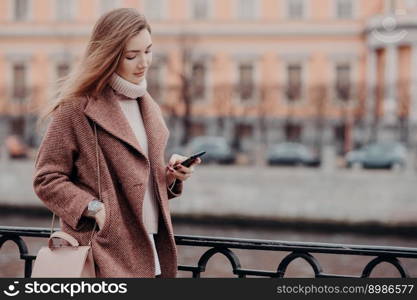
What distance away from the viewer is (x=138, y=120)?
277cm

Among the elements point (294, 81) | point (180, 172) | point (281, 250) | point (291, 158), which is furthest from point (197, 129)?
point (180, 172)

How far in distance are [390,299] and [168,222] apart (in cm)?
86

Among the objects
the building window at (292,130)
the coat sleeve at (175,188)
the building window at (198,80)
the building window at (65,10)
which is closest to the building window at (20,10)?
the building window at (65,10)

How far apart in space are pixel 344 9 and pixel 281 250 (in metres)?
33.7

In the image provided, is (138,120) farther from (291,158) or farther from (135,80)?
(291,158)

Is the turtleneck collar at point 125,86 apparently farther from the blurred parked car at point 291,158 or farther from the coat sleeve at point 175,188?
the blurred parked car at point 291,158

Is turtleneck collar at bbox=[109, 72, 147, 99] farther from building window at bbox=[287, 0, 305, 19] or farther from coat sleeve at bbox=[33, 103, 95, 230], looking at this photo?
building window at bbox=[287, 0, 305, 19]

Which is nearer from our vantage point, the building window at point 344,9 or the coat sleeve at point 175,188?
the coat sleeve at point 175,188

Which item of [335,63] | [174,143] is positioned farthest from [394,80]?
[174,143]

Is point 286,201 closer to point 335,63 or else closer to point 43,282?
point 335,63

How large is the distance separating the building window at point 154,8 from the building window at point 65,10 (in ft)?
12.8

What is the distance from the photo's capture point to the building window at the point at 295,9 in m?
35.7

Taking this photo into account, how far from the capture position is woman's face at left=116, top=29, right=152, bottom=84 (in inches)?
103

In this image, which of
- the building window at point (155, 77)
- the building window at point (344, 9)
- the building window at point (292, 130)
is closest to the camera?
the building window at point (292, 130)
